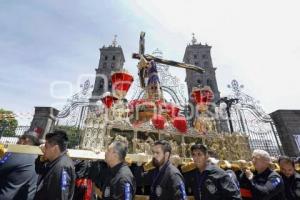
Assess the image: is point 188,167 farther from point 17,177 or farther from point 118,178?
point 17,177

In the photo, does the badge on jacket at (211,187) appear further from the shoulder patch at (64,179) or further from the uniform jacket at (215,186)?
the shoulder patch at (64,179)

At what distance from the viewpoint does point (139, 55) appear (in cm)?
1363

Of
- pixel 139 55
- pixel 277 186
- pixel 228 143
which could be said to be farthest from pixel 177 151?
pixel 139 55

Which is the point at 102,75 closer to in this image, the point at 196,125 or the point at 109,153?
the point at 196,125

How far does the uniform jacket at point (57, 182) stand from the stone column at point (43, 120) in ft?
29.3

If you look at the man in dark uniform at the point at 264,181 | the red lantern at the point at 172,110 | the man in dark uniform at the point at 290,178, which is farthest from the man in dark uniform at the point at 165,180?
the red lantern at the point at 172,110

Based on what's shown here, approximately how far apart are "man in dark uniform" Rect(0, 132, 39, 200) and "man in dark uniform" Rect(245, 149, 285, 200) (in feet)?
10.7

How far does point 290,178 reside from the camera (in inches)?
139

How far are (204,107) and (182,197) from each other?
→ 9844mm

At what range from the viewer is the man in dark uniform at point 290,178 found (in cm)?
Result: 343

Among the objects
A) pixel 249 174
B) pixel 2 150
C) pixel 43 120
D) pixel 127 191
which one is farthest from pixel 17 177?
pixel 43 120

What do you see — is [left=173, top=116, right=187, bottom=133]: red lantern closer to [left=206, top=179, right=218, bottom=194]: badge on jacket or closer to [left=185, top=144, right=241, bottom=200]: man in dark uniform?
[left=185, top=144, right=241, bottom=200]: man in dark uniform

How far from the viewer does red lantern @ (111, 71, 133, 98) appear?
10.2 meters

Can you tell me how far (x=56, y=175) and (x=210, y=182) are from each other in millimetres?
1968
